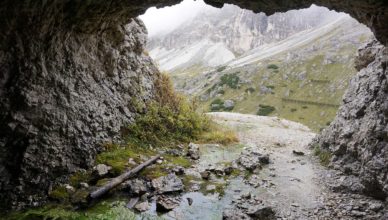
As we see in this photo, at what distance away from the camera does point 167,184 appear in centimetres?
1717

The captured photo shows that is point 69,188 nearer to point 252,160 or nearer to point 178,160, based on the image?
point 178,160

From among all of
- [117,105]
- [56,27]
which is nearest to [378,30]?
[56,27]

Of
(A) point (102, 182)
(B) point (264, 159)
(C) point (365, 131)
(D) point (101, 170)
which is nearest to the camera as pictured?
(A) point (102, 182)

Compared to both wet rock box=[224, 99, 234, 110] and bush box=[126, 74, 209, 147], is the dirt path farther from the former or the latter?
wet rock box=[224, 99, 234, 110]

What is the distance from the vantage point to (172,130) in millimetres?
26984

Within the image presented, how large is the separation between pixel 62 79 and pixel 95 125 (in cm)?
351

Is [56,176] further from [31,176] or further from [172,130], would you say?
[172,130]

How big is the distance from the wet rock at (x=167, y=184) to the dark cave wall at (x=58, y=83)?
374cm

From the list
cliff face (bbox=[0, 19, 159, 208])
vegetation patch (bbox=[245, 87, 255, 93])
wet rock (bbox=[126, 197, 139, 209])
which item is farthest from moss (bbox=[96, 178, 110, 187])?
vegetation patch (bbox=[245, 87, 255, 93])

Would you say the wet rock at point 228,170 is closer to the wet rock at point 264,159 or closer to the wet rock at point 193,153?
the wet rock at point 193,153

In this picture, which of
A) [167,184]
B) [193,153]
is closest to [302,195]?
[167,184]

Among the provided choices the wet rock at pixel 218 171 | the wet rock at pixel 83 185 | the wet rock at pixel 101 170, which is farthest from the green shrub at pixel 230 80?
the wet rock at pixel 83 185

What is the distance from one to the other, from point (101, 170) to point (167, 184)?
3328 millimetres

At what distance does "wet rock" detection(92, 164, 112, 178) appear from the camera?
16.8m
